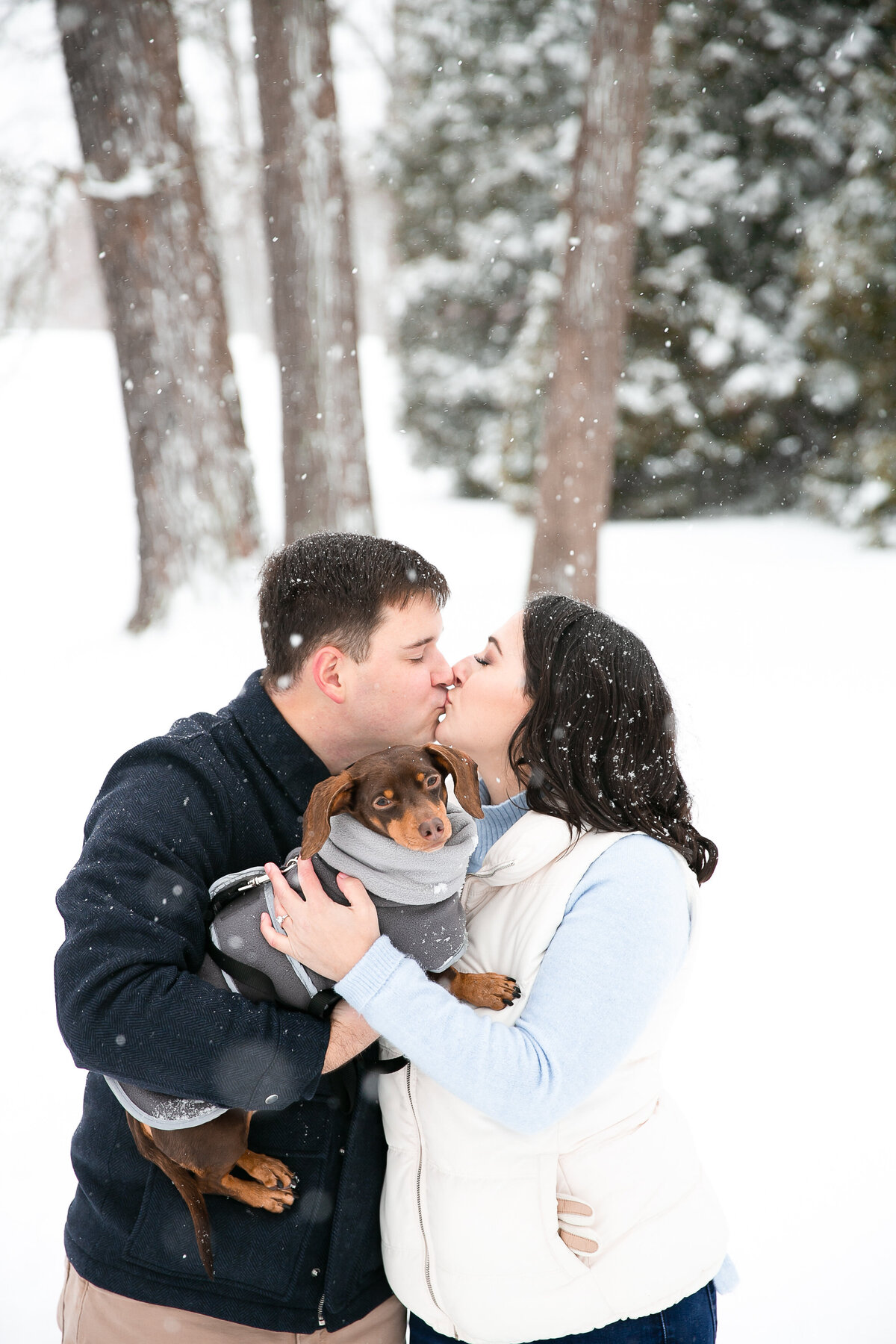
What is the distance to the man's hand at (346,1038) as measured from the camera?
1.67m

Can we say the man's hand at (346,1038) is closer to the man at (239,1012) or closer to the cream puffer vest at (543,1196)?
the man at (239,1012)

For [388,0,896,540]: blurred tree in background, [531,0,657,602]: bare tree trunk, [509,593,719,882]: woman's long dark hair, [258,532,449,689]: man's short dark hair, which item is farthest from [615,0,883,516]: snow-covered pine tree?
[509,593,719,882]: woman's long dark hair

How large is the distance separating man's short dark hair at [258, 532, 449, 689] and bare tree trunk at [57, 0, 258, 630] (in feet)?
14.9

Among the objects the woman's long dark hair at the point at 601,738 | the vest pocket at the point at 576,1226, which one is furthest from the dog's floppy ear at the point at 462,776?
the vest pocket at the point at 576,1226

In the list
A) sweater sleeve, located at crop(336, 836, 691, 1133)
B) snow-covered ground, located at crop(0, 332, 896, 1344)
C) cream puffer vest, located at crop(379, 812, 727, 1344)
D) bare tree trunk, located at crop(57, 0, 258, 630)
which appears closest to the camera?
sweater sleeve, located at crop(336, 836, 691, 1133)

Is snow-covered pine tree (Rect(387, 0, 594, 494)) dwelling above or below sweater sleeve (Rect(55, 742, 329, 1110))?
above

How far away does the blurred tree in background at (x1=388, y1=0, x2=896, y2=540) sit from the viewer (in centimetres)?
1013

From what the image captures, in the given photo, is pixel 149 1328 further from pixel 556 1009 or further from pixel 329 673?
pixel 329 673

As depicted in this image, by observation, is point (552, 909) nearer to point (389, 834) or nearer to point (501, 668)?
point (389, 834)

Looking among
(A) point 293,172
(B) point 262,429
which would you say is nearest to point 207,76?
(A) point 293,172

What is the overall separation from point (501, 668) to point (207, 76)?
8.52 meters

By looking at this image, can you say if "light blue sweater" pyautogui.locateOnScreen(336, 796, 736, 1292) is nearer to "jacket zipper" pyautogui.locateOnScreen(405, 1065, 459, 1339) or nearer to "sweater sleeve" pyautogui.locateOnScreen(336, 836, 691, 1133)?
"sweater sleeve" pyautogui.locateOnScreen(336, 836, 691, 1133)

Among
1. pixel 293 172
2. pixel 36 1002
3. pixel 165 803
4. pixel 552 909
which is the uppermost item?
pixel 293 172

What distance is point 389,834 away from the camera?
1.86 meters
